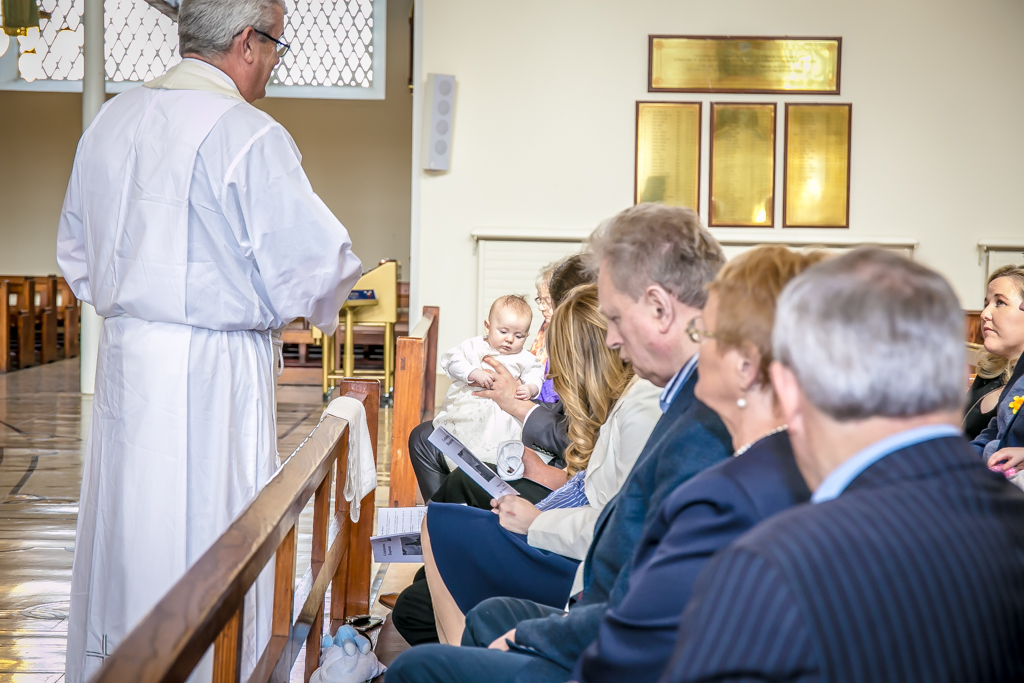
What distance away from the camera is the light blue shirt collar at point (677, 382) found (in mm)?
1391

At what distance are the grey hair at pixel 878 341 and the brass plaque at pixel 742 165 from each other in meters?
6.98

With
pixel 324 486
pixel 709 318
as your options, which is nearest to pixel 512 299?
pixel 324 486

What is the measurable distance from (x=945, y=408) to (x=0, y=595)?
3272 millimetres

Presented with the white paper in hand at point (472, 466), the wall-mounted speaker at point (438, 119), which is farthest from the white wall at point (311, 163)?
the white paper in hand at point (472, 466)

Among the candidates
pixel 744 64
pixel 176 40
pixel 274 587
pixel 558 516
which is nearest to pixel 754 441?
pixel 558 516

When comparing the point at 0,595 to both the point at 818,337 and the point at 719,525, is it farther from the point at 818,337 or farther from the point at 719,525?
the point at 818,337

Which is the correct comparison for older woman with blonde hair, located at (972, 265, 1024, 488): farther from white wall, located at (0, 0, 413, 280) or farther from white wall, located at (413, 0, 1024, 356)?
white wall, located at (0, 0, 413, 280)

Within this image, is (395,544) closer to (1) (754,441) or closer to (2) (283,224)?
(2) (283,224)

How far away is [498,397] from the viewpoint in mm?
2537

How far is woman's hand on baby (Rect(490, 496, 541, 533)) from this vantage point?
191 cm

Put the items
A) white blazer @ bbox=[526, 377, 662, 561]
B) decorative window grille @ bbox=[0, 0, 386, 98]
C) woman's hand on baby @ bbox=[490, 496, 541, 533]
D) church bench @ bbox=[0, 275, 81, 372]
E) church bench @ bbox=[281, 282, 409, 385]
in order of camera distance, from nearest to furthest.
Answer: white blazer @ bbox=[526, 377, 662, 561] → woman's hand on baby @ bbox=[490, 496, 541, 533] → decorative window grille @ bbox=[0, 0, 386, 98] → church bench @ bbox=[281, 282, 409, 385] → church bench @ bbox=[0, 275, 81, 372]

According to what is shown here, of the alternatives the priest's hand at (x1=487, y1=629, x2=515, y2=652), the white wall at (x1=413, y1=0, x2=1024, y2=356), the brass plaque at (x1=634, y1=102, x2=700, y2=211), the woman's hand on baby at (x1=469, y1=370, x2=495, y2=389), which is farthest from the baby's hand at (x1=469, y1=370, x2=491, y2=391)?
the brass plaque at (x1=634, y1=102, x2=700, y2=211)

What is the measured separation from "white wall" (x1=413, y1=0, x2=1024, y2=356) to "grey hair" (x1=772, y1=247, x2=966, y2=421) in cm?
680

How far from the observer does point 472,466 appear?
215 centimetres
